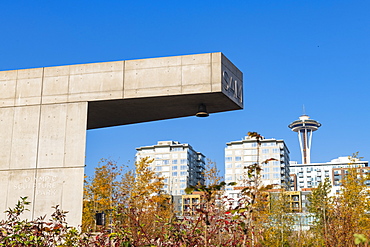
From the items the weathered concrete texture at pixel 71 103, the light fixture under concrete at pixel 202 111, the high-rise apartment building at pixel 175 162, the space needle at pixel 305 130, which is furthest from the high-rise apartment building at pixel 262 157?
the weathered concrete texture at pixel 71 103

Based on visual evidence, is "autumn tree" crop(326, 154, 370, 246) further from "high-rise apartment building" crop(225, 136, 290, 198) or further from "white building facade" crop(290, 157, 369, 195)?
"white building facade" crop(290, 157, 369, 195)

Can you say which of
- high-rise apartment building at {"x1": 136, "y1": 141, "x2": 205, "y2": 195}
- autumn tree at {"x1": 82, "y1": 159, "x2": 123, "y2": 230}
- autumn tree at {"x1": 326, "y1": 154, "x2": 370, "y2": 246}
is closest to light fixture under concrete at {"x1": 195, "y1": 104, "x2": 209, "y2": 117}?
autumn tree at {"x1": 326, "y1": 154, "x2": 370, "y2": 246}

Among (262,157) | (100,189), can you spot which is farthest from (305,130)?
(100,189)

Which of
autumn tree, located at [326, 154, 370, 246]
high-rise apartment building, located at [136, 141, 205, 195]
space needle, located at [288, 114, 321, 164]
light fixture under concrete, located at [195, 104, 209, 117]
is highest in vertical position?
space needle, located at [288, 114, 321, 164]

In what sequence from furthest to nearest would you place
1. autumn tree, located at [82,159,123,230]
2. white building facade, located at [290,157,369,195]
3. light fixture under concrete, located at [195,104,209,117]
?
1. white building facade, located at [290,157,369,195]
2. autumn tree, located at [82,159,123,230]
3. light fixture under concrete, located at [195,104,209,117]

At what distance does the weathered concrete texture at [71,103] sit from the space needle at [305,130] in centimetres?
16223

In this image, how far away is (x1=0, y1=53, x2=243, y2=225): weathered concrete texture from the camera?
11727 mm

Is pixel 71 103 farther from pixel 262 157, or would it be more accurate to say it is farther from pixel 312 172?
pixel 312 172

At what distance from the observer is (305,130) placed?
17088 cm

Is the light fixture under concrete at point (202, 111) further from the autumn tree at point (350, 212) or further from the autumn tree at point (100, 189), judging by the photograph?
the autumn tree at point (100, 189)

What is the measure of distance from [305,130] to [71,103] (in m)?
165

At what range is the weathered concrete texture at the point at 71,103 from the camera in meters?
11.7

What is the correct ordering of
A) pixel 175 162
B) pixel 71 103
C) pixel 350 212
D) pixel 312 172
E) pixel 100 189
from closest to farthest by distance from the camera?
pixel 350 212 → pixel 71 103 → pixel 100 189 → pixel 175 162 → pixel 312 172

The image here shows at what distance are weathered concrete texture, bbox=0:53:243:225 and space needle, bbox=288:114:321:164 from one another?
162231 millimetres
